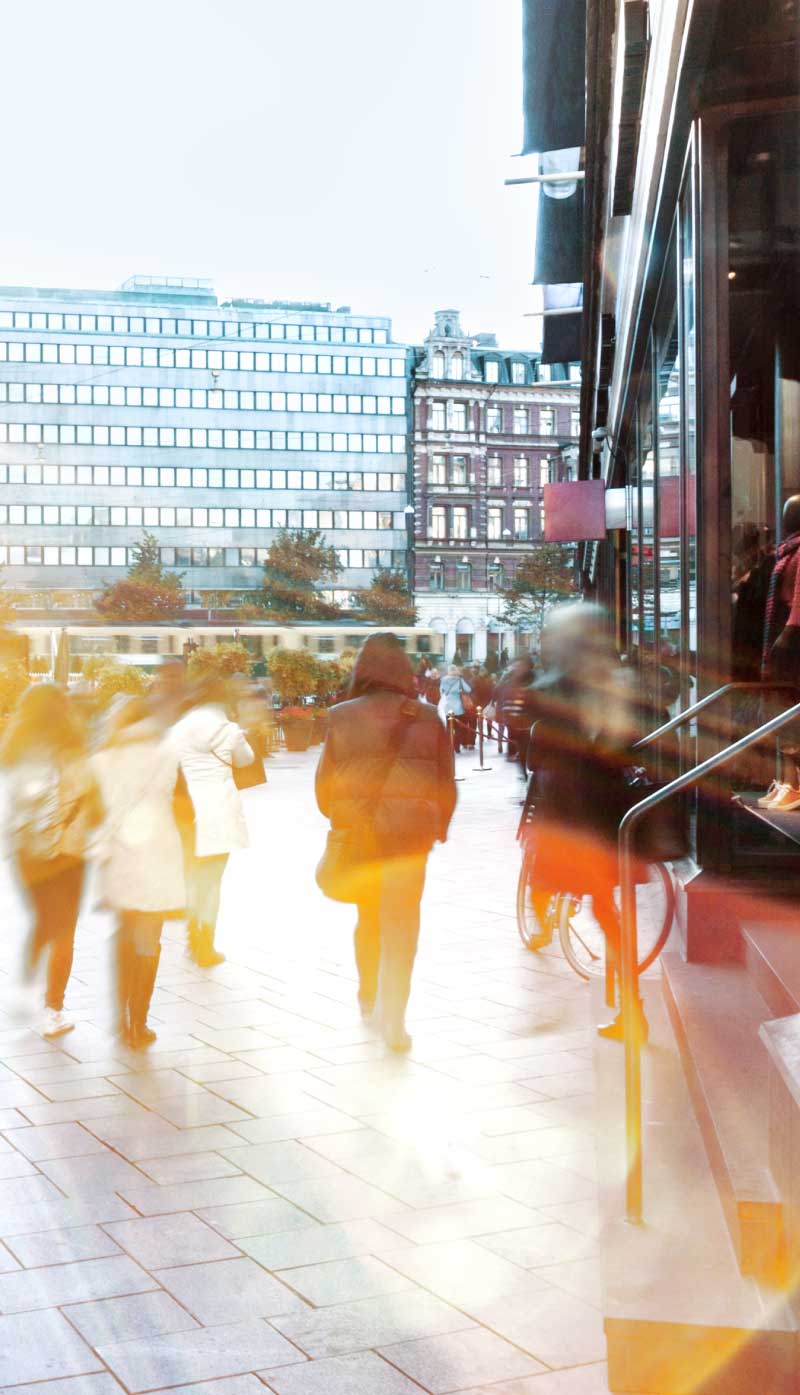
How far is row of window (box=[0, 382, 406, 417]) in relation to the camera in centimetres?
8769

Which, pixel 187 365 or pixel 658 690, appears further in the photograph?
pixel 187 365

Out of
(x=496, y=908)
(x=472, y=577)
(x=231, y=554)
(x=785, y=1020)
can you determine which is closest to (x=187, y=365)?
(x=231, y=554)

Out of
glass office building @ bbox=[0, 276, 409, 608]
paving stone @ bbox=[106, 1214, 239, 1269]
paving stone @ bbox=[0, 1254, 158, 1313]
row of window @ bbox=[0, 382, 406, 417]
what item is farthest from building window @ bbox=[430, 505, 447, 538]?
paving stone @ bbox=[0, 1254, 158, 1313]

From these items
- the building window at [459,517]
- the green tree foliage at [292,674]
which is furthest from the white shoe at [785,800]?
the building window at [459,517]

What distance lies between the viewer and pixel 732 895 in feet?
20.6

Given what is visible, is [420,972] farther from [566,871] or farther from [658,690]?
[658,690]

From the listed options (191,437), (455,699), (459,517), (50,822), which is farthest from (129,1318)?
(191,437)

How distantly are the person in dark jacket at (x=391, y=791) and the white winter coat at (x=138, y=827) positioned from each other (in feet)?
2.54

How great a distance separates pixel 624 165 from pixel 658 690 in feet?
11.5

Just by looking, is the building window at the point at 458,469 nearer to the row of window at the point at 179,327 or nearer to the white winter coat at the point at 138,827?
the row of window at the point at 179,327

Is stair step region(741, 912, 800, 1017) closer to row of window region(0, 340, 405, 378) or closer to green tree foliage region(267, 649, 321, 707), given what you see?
green tree foliage region(267, 649, 321, 707)

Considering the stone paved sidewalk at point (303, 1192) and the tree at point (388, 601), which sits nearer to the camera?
the stone paved sidewalk at point (303, 1192)

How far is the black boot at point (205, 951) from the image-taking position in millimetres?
8625

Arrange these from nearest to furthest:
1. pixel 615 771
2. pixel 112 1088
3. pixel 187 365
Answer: pixel 112 1088, pixel 615 771, pixel 187 365
